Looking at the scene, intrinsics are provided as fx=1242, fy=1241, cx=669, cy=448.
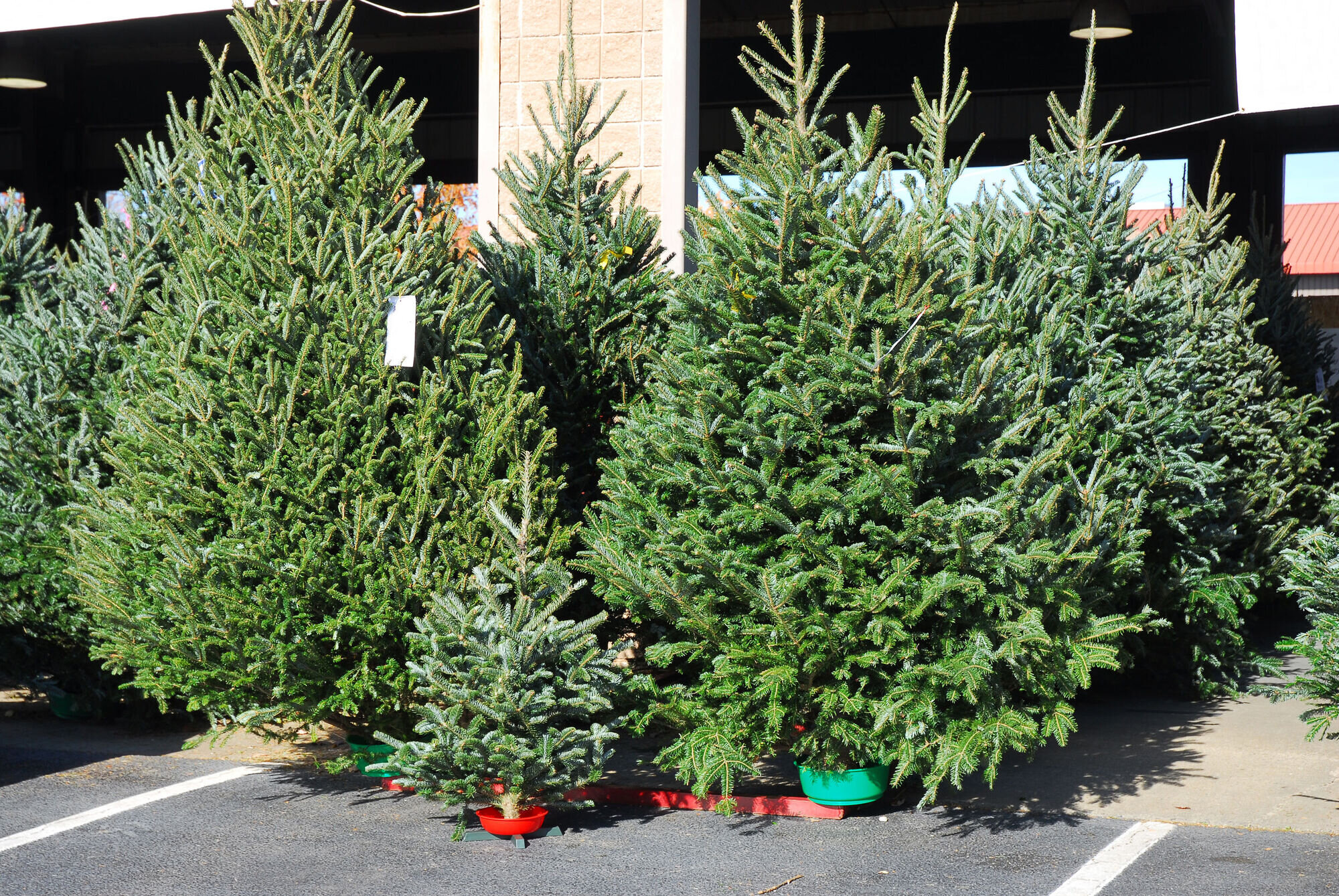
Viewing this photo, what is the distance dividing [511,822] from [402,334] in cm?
217

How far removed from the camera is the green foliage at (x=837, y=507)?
5031 millimetres

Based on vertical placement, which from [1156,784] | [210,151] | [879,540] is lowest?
[1156,784]

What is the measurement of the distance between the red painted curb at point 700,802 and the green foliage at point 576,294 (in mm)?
1533

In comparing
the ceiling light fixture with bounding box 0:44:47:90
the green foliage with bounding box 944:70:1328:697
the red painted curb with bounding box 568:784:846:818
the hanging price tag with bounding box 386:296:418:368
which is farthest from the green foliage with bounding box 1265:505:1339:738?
the ceiling light fixture with bounding box 0:44:47:90

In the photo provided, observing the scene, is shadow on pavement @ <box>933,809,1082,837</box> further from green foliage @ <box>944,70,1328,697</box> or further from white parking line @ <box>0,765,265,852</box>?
white parking line @ <box>0,765,265,852</box>

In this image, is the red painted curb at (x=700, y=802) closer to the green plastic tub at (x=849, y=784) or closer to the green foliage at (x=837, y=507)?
the green plastic tub at (x=849, y=784)

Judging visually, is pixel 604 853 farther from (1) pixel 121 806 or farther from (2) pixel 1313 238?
(2) pixel 1313 238

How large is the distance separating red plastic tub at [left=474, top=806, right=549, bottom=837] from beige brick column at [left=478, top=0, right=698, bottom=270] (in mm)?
4657

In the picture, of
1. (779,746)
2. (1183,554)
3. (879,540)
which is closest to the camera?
(879,540)

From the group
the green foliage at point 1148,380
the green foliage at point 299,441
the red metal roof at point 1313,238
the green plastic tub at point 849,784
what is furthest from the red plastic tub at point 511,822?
the red metal roof at point 1313,238

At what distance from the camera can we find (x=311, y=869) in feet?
16.3

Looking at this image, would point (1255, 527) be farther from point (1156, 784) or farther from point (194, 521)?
point (194, 521)

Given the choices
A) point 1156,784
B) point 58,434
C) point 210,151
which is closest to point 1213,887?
point 1156,784

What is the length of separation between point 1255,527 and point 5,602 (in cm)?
813
